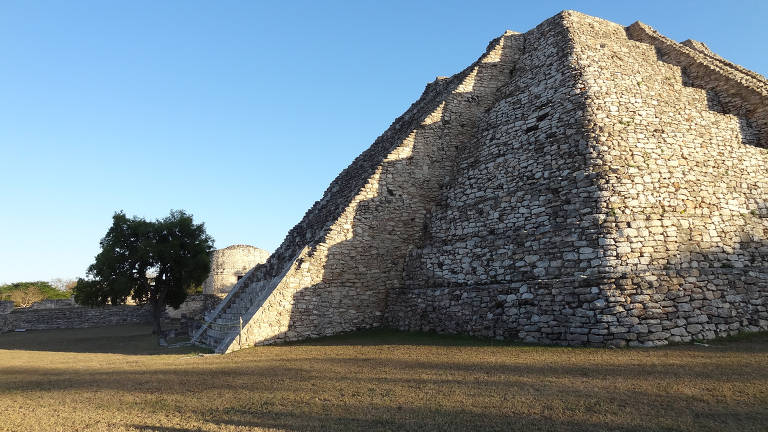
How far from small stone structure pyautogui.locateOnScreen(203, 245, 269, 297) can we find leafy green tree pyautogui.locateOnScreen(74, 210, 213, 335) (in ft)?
28.4

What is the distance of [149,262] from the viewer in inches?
845

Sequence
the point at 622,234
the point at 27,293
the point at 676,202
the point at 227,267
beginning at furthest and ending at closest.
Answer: the point at 27,293 < the point at 227,267 < the point at 676,202 < the point at 622,234

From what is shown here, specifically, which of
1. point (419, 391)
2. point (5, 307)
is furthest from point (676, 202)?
point (5, 307)

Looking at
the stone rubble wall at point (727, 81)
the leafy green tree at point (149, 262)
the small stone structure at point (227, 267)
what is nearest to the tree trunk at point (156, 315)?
the leafy green tree at point (149, 262)

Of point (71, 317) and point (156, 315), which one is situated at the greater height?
point (156, 315)

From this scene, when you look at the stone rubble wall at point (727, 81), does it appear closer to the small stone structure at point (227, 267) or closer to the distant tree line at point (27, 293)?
the small stone structure at point (227, 267)

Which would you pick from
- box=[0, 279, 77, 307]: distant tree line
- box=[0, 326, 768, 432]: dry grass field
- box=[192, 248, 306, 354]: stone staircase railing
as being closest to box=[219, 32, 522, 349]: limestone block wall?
box=[192, 248, 306, 354]: stone staircase railing

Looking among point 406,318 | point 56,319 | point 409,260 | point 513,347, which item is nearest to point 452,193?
point 409,260

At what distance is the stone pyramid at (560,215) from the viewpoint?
968 cm

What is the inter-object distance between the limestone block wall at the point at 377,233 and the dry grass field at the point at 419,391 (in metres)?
2.82

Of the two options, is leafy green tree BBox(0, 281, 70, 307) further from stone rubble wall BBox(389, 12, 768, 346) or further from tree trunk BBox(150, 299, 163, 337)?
stone rubble wall BBox(389, 12, 768, 346)

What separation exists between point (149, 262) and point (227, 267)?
36.0 ft

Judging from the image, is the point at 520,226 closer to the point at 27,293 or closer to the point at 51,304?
the point at 51,304

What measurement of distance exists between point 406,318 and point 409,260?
6.60 ft
